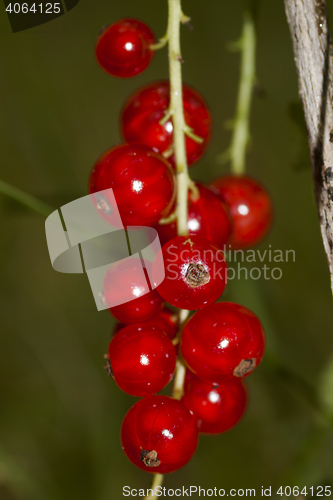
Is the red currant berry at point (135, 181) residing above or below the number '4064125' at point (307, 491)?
above

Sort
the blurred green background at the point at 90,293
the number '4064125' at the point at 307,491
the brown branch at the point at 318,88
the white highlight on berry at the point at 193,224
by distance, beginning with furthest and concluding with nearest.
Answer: the blurred green background at the point at 90,293 < the number '4064125' at the point at 307,491 < the white highlight on berry at the point at 193,224 < the brown branch at the point at 318,88

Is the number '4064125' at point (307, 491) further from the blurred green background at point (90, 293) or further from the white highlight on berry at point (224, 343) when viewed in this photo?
the white highlight on berry at point (224, 343)

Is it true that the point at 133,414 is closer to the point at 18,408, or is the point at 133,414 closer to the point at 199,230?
the point at 199,230

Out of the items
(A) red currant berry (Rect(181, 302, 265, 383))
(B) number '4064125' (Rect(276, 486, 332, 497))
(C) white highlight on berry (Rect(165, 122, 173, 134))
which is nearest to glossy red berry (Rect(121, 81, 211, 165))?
(C) white highlight on berry (Rect(165, 122, 173, 134))

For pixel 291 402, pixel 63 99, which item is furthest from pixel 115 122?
pixel 291 402

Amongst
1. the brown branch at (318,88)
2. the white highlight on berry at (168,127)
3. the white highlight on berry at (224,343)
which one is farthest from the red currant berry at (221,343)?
the white highlight on berry at (168,127)

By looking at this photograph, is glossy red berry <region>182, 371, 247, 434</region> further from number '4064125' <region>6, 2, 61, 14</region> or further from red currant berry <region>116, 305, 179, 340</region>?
number '4064125' <region>6, 2, 61, 14</region>
